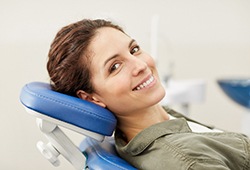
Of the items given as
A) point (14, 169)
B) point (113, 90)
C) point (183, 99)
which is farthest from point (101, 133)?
point (14, 169)

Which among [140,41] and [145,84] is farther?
[140,41]

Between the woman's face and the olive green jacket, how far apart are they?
0.09 m

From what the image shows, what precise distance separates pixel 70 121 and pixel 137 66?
23 centimetres

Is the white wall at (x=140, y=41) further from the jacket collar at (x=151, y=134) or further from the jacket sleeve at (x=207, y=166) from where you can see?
the jacket sleeve at (x=207, y=166)

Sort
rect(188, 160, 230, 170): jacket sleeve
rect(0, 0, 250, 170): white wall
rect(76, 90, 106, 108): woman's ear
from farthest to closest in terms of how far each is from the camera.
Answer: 1. rect(0, 0, 250, 170): white wall
2. rect(76, 90, 106, 108): woman's ear
3. rect(188, 160, 230, 170): jacket sleeve

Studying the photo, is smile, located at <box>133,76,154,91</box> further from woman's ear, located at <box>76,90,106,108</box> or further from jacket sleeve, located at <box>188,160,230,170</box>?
jacket sleeve, located at <box>188,160,230,170</box>

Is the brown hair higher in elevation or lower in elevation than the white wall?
higher

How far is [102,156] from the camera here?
3.38 ft

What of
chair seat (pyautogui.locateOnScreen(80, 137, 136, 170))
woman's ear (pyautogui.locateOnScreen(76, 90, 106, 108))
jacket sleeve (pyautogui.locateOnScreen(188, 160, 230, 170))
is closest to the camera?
jacket sleeve (pyautogui.locateOnScreen(188, 160, 230, 170))

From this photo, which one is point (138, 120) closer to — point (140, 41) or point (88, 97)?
point (88, 97)

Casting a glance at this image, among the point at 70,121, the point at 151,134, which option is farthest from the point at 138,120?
the point at 70,121

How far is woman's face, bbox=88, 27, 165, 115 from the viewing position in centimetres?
104

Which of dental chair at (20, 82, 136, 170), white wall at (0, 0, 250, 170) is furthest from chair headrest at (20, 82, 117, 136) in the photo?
white wall at (0, 0, 250, 170)

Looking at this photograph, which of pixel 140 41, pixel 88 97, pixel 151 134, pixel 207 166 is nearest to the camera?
pixel 207 166
